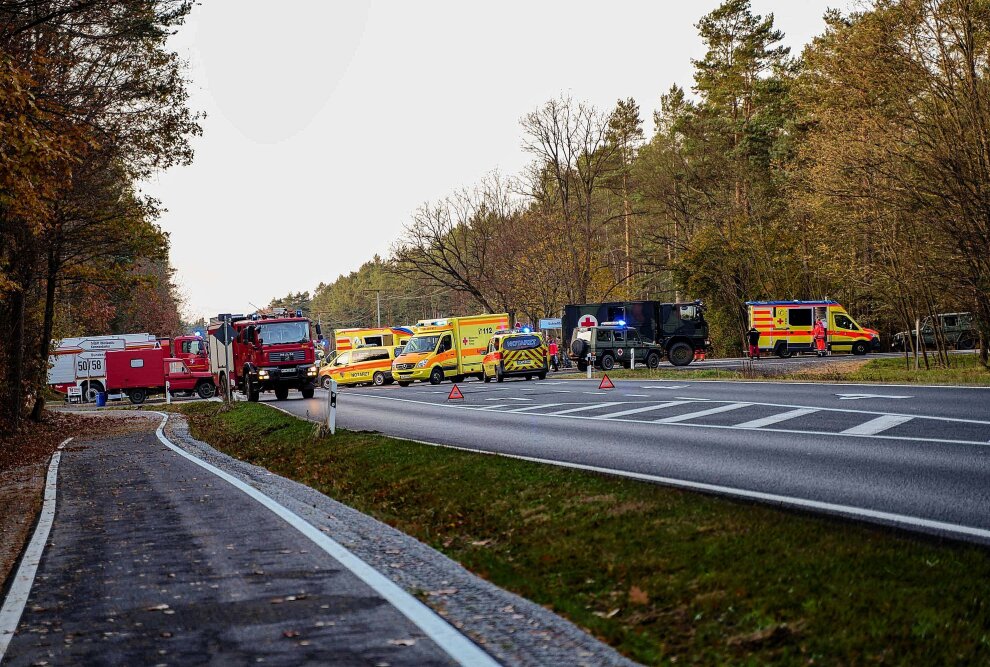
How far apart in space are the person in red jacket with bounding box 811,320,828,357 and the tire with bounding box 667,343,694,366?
23.0 feet

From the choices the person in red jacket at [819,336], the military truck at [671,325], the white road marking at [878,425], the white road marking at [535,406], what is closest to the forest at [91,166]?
the white road marking at [535,406]

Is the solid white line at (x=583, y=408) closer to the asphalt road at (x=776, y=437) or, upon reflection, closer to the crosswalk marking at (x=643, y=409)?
the asphalt road at (x=776, y=437)

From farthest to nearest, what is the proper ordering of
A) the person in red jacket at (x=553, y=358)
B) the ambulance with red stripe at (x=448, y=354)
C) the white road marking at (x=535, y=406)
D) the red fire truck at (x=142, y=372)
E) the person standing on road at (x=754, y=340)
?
the red fire truck at (x=142, y=372) → the person in red jacket at (x=553, y=358) → the person standing on road at (x=754, y=340) → the ambulance with red stripe at (x=448, y=354) → the white road marking at (x=535, y=406)

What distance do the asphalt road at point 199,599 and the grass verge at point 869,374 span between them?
17672mm

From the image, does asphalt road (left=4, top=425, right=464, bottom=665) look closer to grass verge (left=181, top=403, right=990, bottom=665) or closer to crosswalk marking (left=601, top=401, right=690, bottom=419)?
grass verge (left=181, top=403, right=990, bottom=665)

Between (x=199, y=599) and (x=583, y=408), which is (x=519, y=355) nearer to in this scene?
(x=583, y=408)

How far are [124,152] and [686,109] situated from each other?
5442 centimetres

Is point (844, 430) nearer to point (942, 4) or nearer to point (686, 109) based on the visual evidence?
point (942, 4)

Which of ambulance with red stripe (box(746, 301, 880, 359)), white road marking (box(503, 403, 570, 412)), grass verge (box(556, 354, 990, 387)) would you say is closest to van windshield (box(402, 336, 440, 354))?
grass verge (box(556, 354, 990, 387))

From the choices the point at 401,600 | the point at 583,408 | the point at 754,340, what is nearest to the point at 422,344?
the point at 754,340

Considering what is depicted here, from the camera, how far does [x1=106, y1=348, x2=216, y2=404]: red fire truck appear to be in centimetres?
5369

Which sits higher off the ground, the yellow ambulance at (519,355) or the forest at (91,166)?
the forest at (91,166)

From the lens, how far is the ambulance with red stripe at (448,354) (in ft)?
144

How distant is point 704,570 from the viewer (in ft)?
20.7
